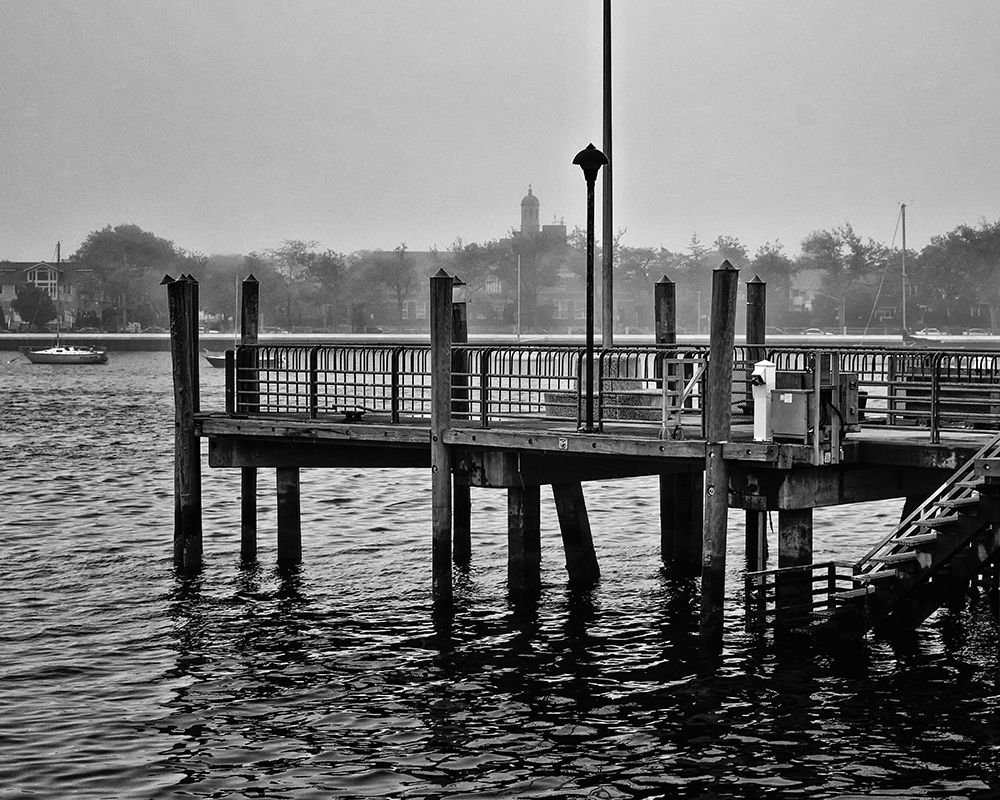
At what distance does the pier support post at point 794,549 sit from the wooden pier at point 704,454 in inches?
0.8

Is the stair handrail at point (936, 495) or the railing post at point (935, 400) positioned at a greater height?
the railing post at point (935, 400)

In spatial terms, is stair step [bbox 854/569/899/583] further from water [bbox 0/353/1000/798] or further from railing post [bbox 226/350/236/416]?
railing post [bbox 226/350/236/416]

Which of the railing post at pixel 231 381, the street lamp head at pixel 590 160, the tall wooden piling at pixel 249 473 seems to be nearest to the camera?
the street lamp head at pixel 590 160

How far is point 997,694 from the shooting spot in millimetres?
19422

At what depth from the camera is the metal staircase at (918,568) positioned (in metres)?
18.9

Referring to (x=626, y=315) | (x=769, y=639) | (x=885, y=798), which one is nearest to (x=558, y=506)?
(x=769, y=639)

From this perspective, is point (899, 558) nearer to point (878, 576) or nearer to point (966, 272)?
point (878, 576)

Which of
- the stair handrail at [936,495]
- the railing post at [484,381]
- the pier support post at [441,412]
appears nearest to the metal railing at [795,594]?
the stair handrail at [936,495]

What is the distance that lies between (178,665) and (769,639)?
28.5 ft

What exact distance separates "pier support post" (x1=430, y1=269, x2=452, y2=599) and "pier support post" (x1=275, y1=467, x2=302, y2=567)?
16.3ft

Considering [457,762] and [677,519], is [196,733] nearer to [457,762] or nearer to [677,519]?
[457,762]

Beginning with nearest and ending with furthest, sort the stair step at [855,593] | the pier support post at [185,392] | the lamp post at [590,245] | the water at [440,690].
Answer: the water at [440,690] → the stair step at [855,593] → the lamp post at [590,245] → the pier support post at [185,392]

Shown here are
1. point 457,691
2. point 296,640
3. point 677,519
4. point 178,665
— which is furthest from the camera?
point 677,519

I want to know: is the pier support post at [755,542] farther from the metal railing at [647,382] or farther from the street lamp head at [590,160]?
the street lamp head at [590,160]
